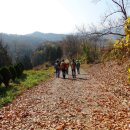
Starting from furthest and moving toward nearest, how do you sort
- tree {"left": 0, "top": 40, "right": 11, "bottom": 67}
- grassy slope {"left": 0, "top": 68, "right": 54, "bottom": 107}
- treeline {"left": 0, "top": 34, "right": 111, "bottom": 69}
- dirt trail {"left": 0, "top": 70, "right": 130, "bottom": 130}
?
treeline {"left": 0, "top": 34, "right": 111, "bottom": 69} < tree {"left": 0, "top": 40, "right": 11, "bottom": 67} < grassy slope {"left": 0, "top": 68, "right": 54, "bottom": 107} < dirt trail {"left": 0, "top": 70, "right": 130, "bottom": 130}

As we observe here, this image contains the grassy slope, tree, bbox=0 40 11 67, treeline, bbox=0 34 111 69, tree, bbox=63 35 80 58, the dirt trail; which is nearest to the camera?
the dirt trail

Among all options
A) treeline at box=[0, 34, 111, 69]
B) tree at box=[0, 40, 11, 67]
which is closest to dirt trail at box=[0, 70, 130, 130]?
tree at box=[0, 40, 11, 67]

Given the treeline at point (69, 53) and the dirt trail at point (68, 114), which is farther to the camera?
the treeline at point (69, 53)

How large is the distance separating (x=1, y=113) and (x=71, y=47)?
98725mm

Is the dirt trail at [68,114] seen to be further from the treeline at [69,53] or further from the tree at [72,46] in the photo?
the tree at [72,46]

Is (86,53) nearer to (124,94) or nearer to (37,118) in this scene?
(124,94)

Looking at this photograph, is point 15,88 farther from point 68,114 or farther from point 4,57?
point 4,57

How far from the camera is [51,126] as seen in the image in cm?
1162

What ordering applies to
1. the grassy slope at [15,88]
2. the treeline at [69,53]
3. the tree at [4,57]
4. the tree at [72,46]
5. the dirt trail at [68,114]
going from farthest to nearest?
1. the tree at [72,46]
2. the treeline at [69,53]
3. the tree at [4,57]
4. the grassy slope at [15,88]
5. the dirt trail at [68,114]

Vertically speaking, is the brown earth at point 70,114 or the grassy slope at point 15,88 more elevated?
the brown earth at point 70,114

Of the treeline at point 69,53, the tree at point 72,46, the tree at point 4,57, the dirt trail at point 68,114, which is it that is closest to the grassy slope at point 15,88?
the dirt trail at point 68,114

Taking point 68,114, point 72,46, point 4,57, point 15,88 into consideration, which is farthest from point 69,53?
point 68,114

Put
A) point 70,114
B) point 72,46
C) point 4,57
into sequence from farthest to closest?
point 72,46 < point 4,57 < point 70,114

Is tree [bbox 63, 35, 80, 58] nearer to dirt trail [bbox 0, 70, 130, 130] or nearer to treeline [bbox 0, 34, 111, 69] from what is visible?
treeline [bbox 0, 34, 111, 69]
